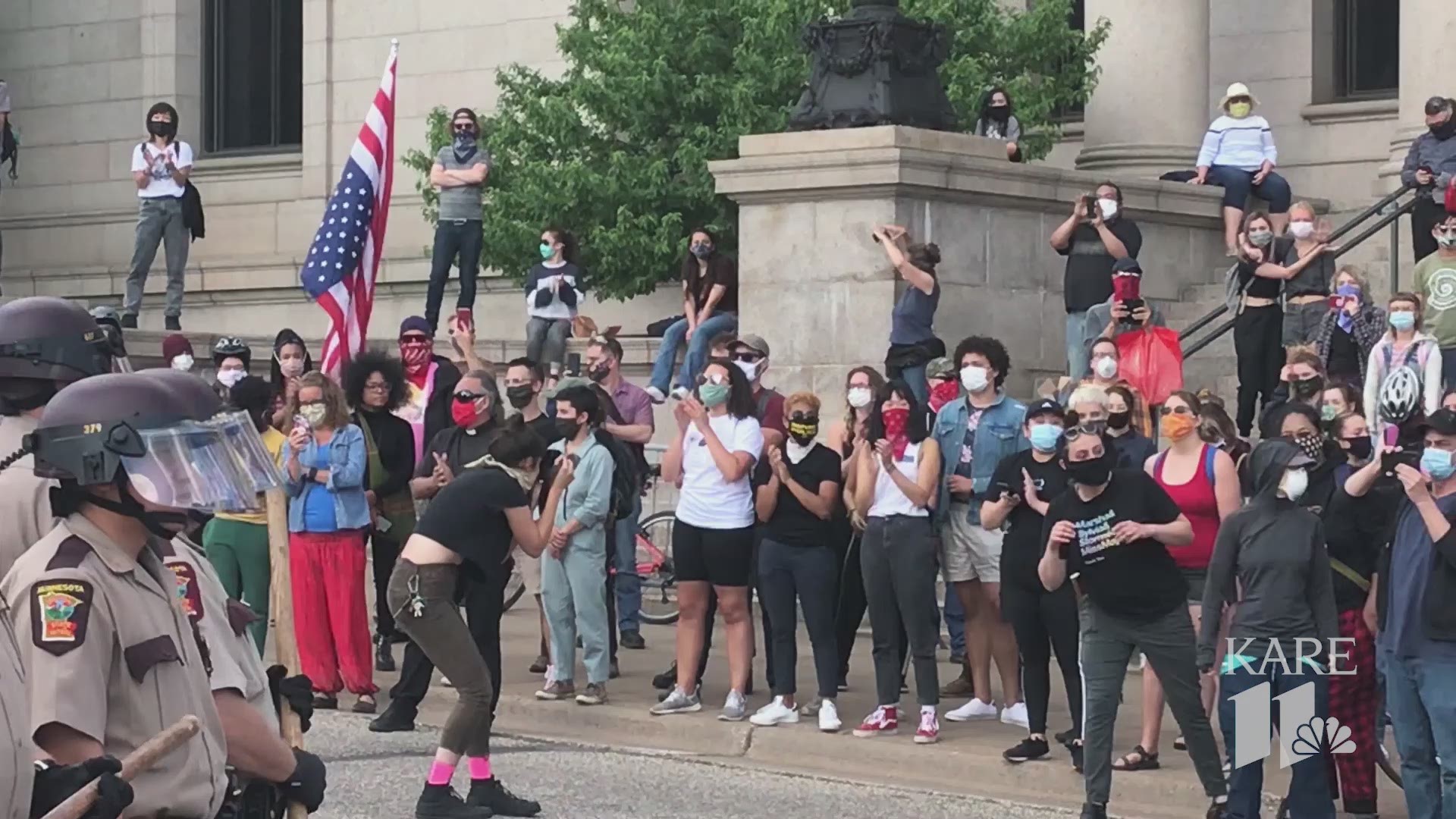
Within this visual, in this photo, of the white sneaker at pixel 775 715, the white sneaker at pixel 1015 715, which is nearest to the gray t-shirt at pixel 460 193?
the white sneaker at pixel 775 715

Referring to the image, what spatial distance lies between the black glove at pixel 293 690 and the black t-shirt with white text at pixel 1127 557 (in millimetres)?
5113

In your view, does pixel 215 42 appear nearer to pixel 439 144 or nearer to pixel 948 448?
pixel 439 144

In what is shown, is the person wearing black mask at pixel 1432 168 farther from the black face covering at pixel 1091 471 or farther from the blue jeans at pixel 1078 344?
the black face covering at pixel 1091 471

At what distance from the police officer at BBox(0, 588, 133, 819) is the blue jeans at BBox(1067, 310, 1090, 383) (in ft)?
40.9

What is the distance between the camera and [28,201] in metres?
31.8

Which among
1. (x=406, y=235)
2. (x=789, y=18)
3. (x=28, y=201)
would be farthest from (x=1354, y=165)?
(x=28, y=201)

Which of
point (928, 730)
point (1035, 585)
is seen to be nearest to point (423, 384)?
point (928, 730)

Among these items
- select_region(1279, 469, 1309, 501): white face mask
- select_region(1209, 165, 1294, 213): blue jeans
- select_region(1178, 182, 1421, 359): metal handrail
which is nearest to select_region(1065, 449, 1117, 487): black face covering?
select_region(1279, 469, 1309, 501): white face mask

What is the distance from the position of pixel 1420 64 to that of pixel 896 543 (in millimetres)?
10370

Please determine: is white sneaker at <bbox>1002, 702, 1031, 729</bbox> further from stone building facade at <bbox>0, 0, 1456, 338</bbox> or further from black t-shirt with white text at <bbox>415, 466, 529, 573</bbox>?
stone building facade at <bbox>0, 0, 1456, 338</bbox>

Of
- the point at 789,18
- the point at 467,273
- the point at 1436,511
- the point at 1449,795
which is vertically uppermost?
the point at 789,18

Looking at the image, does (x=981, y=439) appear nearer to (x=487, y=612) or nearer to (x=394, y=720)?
(x=487, y=612)

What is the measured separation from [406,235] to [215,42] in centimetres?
514

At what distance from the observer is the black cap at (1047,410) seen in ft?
39.8
